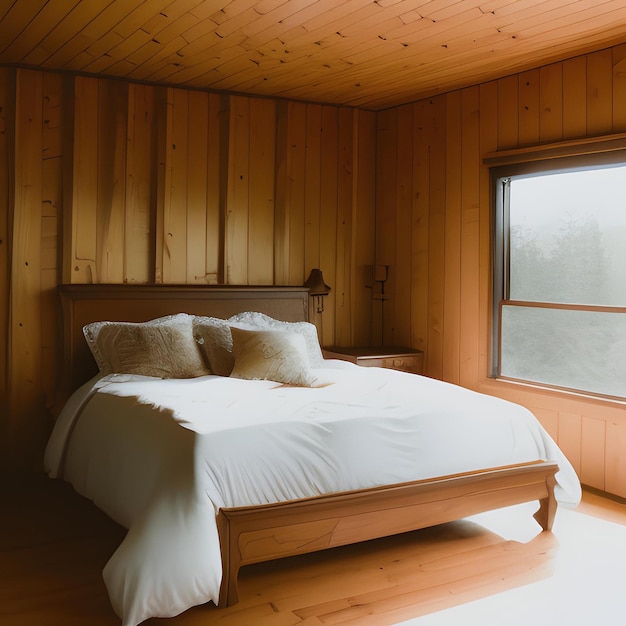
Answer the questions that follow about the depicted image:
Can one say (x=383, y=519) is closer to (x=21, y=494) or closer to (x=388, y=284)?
(x=21, y=494)

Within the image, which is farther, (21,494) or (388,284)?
(388,284)

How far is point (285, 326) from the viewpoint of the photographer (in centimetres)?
471

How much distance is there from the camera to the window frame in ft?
13.0

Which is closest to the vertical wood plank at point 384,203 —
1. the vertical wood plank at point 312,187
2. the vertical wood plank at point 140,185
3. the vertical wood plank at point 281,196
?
the vertical wood plank at point 312,187

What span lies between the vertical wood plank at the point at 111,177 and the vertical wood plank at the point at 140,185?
40 mm

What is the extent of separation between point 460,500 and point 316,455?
787 millimetres

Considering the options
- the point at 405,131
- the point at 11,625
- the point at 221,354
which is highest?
the point at 405,131

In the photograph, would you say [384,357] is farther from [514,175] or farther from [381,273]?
[514,175]

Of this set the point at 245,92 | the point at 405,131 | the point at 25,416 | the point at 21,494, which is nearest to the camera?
the point at 21,494

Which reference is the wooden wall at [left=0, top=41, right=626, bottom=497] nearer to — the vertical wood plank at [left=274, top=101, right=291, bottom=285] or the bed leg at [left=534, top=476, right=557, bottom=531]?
the vertical wood plank at [left=274, top=101, right=291, bottom=285]

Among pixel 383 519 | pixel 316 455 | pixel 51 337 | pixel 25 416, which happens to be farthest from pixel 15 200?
pixel 383 519

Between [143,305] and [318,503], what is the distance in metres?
2.22

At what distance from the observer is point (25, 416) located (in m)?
4.32

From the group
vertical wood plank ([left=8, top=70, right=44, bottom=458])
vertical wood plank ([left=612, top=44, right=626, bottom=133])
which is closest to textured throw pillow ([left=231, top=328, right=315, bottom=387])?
vertical wood plank ([left=8, top=70, right=44, bottom=458])
